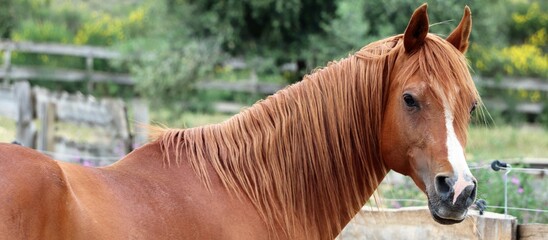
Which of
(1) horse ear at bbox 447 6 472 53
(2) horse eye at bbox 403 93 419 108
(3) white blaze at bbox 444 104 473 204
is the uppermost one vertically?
(1) horse ear at bbox 447 6 472 53

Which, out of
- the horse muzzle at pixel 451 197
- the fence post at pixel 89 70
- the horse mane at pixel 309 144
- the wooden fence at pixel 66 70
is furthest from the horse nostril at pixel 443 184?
the fence post at pixel 89 70

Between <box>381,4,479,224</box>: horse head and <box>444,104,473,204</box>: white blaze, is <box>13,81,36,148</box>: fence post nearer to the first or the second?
<box>381,4,479,224</box>: horse head

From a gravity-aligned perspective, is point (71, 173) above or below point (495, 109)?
above

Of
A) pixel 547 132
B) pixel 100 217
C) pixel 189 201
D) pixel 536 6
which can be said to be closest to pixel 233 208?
pixel 189 201

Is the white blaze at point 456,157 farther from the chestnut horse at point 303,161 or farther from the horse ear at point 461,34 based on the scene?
the horse ear at point 461,34

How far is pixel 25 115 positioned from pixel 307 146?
6.25 m

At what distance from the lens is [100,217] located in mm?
2520

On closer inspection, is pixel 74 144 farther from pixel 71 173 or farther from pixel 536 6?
pixel 536 6

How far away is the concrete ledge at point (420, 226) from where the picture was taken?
3.74 metres

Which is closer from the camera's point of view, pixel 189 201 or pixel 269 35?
pixel 189 201

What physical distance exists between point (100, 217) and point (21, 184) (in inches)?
11.7

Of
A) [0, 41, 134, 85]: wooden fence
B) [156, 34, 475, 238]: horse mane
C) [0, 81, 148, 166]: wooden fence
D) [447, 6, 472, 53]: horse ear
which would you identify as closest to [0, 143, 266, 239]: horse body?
[156, 34, 475, 238]: horse mane

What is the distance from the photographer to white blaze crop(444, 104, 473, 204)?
8.89ft

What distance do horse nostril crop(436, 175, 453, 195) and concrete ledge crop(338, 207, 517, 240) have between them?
87cm
